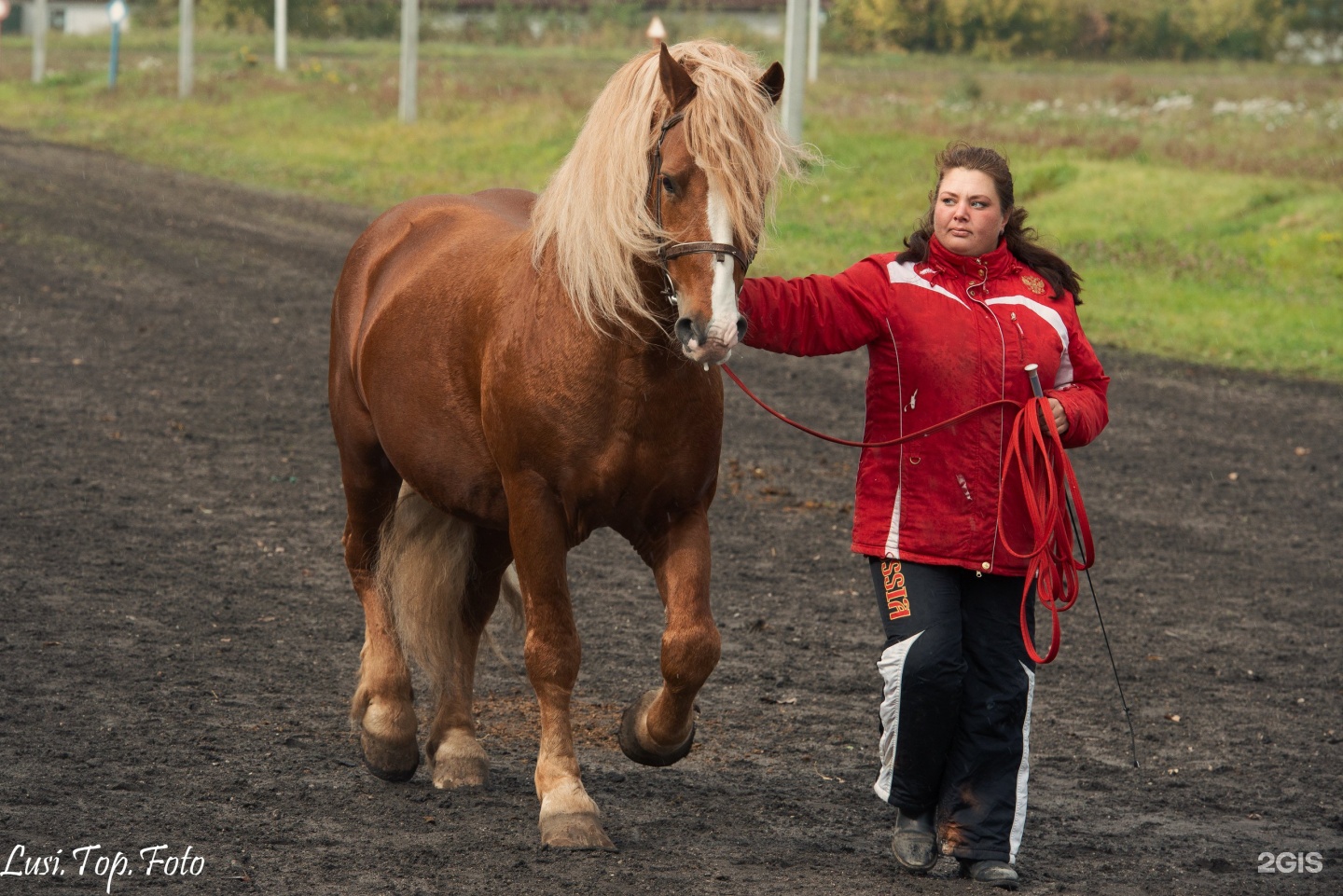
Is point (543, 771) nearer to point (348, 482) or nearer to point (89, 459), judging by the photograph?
point (348, 482)

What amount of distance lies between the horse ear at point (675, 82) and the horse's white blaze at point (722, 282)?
0.21 m

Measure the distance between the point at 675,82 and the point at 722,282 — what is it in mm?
475

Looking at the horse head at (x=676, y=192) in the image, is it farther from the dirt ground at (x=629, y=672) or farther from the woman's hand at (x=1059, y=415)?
the dirt ground at (x=629, y=672)

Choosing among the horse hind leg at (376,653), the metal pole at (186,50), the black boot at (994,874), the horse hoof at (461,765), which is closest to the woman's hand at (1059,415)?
the black boot at (994,874)

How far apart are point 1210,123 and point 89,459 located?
20132 millimetres

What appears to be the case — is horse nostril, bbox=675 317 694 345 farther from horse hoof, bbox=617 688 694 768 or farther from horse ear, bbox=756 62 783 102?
horse hoof, bbox=617 688 694 768

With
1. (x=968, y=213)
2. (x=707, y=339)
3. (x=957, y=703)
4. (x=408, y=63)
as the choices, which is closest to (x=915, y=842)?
(x=957, y=703)

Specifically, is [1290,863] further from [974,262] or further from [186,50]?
[186,50]

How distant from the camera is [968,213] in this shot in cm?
369

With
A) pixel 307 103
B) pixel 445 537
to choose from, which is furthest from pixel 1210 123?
pixel 445 537

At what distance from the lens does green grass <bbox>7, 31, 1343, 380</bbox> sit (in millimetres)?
13289

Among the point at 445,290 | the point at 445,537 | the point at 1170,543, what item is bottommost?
the point at 1170,543

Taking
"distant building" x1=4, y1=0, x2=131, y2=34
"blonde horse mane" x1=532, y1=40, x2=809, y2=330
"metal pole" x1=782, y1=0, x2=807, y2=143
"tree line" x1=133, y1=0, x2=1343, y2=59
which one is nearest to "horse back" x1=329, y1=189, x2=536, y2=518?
"blonde horse mane" x1=532, y1=40, x2=809, y2=330

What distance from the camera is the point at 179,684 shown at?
477 cm
